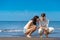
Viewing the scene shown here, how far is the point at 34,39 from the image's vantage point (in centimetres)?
1142

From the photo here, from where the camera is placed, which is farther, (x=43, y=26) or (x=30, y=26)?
(x=30, y=26)

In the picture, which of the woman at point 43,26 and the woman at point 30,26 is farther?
the woman at point 30,26

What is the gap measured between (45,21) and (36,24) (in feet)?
1.67

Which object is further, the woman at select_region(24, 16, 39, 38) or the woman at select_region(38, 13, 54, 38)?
the woman at select_region(24, 16, 39, 38)

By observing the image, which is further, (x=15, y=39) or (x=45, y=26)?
(x=45, y=26)

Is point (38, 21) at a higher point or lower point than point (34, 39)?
higher

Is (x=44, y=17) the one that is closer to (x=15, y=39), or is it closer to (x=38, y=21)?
(x=38, y=21)

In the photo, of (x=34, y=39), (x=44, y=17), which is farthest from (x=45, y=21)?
(x=34, y=39)

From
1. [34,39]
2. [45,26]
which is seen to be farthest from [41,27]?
[34,39]

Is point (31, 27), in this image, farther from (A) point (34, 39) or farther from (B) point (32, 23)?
(A) point (34, 39)

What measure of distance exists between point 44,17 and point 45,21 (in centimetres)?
19

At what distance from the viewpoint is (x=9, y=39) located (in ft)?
37.9

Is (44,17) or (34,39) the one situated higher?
(44,17)

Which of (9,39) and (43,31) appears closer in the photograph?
(9,39)
